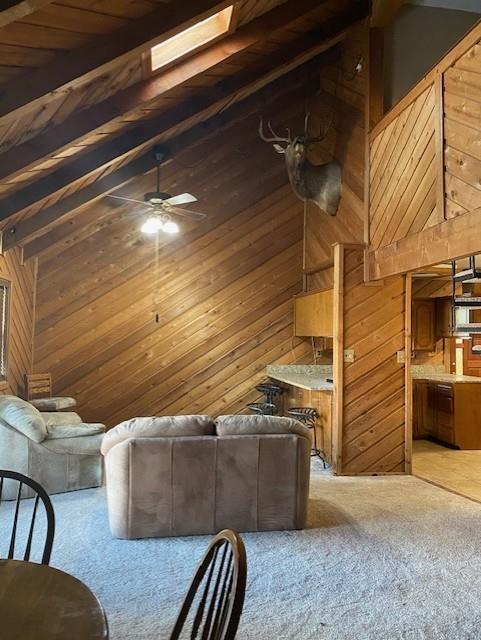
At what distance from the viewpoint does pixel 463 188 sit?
353 cm

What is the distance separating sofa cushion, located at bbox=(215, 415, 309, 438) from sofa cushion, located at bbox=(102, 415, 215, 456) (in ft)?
0.34

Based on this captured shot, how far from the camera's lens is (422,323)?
7.18 meters

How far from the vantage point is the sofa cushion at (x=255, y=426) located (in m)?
3.62

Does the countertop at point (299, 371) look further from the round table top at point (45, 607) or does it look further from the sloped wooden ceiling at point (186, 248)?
the round table top at point (45, 607)

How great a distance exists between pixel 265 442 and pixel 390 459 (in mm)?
2330

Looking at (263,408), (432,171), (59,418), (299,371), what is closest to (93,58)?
(432,171)

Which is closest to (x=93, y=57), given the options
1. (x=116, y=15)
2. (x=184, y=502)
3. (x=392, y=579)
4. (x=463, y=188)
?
(x=116, y=15)

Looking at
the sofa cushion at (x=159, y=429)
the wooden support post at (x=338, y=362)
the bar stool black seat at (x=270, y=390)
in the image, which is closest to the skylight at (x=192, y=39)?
the wooden support post at (x=338, y=362)

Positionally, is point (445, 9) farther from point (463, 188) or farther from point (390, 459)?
point (390, 459)

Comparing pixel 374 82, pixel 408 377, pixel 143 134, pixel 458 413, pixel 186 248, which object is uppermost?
pixel 374 82

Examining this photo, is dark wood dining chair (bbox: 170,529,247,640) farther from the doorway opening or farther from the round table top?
the doorway opening

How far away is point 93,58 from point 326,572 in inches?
136

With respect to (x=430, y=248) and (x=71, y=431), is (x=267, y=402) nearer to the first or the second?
(x=71, y=431)

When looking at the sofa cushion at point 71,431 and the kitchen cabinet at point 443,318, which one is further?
the kitchen cabinet at point 443,318
